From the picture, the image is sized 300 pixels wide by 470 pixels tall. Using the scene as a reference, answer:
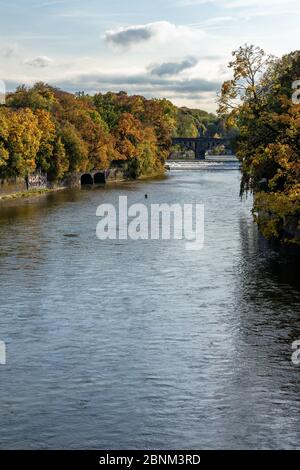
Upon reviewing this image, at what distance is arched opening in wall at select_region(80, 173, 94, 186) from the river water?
9922 centimetres

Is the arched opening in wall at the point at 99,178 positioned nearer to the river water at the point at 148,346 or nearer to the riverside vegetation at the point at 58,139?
the riverside vegetation at the point at 58,139

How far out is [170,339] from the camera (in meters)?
39.7

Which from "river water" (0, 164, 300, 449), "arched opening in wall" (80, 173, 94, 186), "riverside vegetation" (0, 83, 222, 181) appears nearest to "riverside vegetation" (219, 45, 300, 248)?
"river water" (0, 164, 300, 449)

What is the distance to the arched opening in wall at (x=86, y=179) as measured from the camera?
172m

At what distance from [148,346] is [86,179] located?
447ft

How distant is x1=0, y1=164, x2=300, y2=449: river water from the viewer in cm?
2808

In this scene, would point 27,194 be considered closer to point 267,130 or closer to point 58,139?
point 58,139

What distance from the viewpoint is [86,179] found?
172750 millimetres

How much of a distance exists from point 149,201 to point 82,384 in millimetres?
90220

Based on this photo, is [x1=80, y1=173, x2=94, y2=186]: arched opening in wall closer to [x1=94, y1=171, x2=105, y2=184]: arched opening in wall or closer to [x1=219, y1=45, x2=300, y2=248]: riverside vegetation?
[x1=94, y1=171, x2=105, y2=184]: arched opening in wall

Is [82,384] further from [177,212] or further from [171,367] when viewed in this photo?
[177,212]

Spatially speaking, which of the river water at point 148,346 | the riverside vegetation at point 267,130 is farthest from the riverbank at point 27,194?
the riverside vegetation at point 267,130

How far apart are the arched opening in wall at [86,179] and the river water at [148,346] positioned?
9922 centimetres

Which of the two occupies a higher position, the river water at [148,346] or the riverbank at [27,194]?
the riverbank at [27,194]
